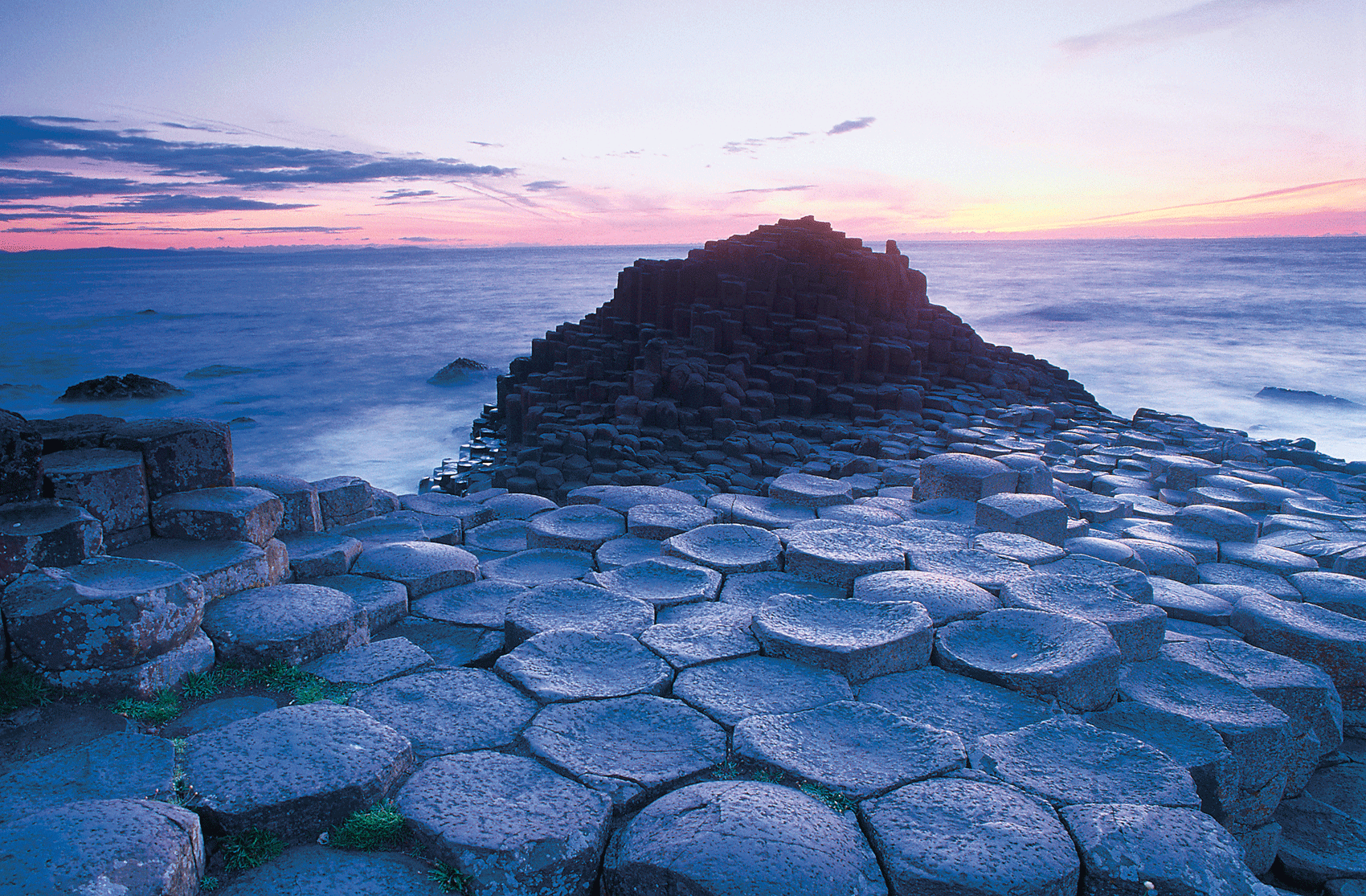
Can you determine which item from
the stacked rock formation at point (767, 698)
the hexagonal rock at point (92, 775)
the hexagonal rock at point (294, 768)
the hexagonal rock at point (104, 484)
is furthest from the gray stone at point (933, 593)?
the hexagonal rock at point (104, 484)

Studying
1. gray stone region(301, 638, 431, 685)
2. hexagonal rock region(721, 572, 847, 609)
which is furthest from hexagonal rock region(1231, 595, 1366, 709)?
gray stone region(301, 638, 431, 685)

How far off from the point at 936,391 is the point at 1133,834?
1197 cm

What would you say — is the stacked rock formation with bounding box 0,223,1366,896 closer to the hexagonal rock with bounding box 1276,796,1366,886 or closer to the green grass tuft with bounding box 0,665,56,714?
the hexagonal rock with bounding box 1276,796,1366,886

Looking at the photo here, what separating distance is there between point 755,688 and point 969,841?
923mm

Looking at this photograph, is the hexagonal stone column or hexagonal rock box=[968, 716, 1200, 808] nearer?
hexagonal rock box=[968, 716, 1200, 808]

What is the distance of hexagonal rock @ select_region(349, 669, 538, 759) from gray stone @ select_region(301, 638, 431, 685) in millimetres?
66

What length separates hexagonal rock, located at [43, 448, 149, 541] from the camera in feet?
9.51

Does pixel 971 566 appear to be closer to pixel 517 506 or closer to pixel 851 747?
pixel 851 747

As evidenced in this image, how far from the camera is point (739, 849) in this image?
181 centimetres

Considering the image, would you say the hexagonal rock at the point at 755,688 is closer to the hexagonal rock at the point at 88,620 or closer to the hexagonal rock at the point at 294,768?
the hexagonal rock at the point at 294,768

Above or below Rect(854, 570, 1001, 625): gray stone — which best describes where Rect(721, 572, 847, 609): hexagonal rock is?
below

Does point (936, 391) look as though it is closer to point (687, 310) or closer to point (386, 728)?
point (687, 310)

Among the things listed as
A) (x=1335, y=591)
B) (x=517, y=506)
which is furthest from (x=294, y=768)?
(x=1335, y=591)

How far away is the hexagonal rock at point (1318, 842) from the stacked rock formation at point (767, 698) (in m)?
0.01
